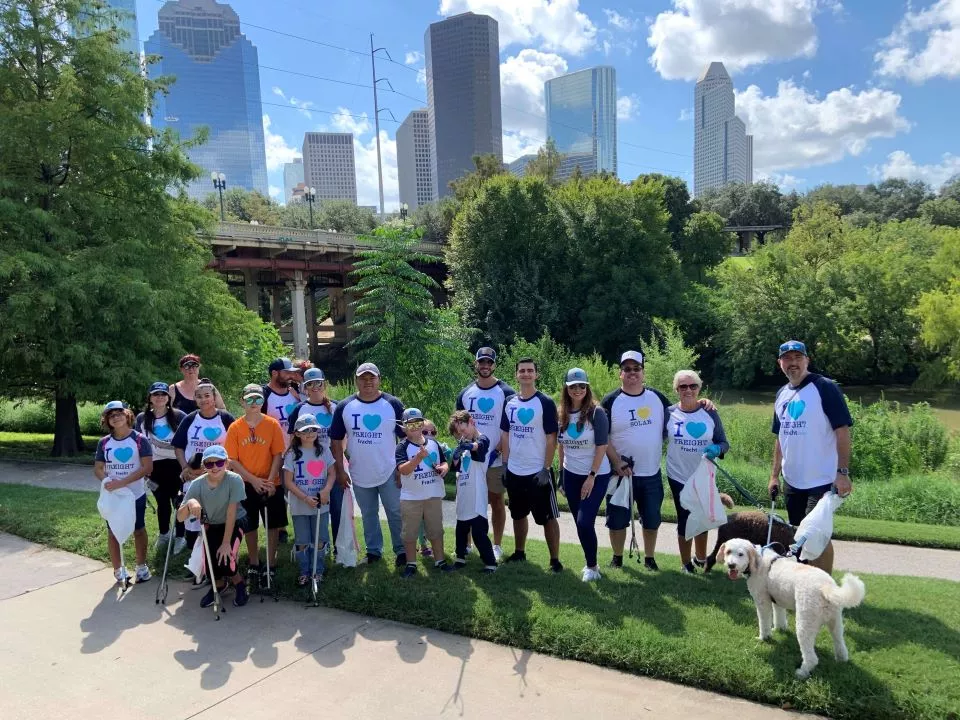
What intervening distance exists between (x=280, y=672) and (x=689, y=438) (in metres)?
3.73

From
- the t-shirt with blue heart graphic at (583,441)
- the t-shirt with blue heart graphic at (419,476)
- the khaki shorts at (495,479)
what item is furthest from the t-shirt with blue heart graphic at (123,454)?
the t-shirt with blue heart graphic at (583,441)

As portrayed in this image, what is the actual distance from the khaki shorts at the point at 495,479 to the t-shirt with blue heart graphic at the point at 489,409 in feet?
0.20

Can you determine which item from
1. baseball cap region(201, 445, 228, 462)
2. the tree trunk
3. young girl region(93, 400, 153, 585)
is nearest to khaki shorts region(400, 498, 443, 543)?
baseball cap region(201, 445, 228, 462)

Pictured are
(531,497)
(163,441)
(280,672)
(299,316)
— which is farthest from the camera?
(299,316)

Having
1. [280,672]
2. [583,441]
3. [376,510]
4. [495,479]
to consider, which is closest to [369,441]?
[376,510]

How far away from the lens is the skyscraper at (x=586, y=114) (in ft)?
267

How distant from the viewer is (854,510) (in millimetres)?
9453

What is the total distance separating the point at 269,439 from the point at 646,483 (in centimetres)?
344

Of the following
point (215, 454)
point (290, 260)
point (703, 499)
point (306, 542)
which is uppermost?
point (290, 260)

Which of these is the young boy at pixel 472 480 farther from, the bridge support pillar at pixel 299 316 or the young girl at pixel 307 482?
the bridge support pillar at pixel 299 316

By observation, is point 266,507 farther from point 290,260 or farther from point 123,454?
point 290,260

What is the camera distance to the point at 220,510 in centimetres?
552

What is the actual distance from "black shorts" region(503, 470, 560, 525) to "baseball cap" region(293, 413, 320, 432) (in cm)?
179

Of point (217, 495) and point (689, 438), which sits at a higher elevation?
point (689, 438)
